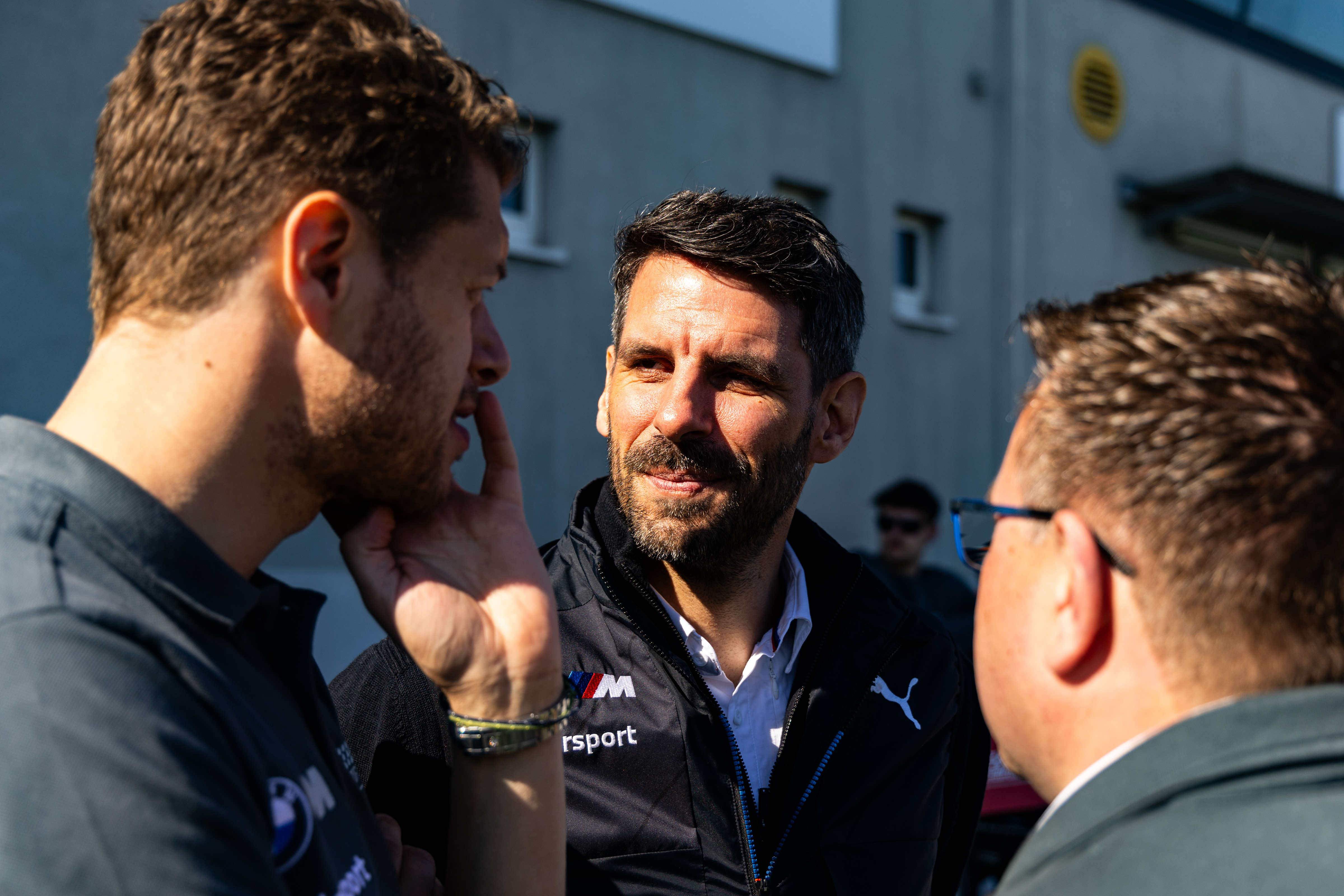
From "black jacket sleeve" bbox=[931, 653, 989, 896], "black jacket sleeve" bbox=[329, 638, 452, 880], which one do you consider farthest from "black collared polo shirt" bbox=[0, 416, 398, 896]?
"black jacket sleeve" bbox=[931, 653, 989, 896]

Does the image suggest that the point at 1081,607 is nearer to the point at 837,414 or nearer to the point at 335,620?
the point at 837,414

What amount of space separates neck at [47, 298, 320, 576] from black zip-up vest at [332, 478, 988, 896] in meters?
0.75

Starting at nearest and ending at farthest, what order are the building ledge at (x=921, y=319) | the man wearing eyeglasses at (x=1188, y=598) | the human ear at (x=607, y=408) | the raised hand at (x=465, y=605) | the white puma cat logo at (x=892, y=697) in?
the man wearing eyeglasses at (x=1188, y=598) → the raised hand at (x=465, y=605) → the white puma cat logo at (x=892, y=697) → the human ear at (x=607, y=408) → the building ledge at (x=921, y=319)

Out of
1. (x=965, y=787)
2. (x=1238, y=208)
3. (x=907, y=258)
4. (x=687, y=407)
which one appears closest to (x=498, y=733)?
(x=687, y=407)

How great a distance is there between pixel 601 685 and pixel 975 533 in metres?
0.80

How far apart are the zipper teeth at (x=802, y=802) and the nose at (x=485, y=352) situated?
0.97 meters

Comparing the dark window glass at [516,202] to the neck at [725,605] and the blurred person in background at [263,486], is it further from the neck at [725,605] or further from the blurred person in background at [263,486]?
the blurred person in background at [263,486]

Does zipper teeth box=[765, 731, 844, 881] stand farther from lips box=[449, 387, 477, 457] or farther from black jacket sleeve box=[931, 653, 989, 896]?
lips box=[449, 387, 477, 457]

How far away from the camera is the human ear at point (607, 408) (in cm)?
260

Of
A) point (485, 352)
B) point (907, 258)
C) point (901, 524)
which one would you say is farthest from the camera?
point (907, 258)

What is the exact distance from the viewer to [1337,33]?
45.9 ft

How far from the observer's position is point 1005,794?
4.44m

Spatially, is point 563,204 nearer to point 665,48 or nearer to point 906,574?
point 665,48

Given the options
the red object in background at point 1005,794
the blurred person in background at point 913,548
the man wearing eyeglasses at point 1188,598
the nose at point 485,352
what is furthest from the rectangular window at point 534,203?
the man wearing eyeglasses at point 1188,598
